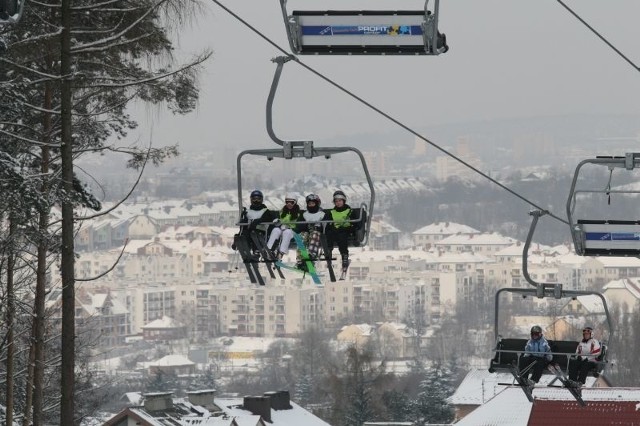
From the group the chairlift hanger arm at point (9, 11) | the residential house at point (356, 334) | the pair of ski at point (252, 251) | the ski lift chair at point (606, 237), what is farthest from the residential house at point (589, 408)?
the residential house at point (356, 334)

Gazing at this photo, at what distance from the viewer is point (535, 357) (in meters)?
16.4

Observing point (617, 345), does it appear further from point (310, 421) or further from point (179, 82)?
point (179, 82)

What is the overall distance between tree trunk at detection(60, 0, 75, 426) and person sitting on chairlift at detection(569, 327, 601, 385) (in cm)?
416

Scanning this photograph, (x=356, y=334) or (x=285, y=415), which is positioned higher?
(x=285, y=415)

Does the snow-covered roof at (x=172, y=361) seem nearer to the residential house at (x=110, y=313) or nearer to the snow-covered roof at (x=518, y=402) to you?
the residential house at (x=110, y=313)

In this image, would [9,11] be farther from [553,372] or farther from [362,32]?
[553,372]

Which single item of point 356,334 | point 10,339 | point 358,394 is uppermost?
point 10,339

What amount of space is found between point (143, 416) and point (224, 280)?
159m

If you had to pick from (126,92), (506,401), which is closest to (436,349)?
(506,401)

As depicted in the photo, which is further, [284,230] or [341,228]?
[341,228]

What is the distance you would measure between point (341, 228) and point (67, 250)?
284cm

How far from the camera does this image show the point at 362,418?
60031 mm

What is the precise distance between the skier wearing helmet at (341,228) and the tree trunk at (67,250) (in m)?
2.62

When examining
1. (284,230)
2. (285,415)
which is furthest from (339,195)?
(285,415)
